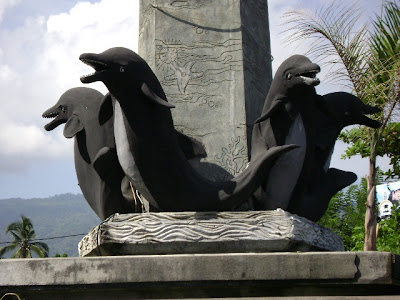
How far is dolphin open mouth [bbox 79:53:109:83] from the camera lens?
17.4ft

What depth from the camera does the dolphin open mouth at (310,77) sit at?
18.3 ft

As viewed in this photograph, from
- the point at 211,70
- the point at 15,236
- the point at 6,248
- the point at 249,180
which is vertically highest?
the point at 211,70

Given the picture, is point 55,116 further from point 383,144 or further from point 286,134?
point 383,144

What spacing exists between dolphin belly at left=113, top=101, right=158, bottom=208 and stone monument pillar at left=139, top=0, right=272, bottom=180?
77 centimetres

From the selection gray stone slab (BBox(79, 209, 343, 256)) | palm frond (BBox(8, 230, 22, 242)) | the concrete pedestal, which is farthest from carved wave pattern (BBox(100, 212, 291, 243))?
palm frond (BBox(8, 230, 22, 242))

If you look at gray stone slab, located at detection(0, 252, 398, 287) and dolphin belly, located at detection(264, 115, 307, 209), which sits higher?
dolphin belly, located at detection(264, 115, 307, 209)

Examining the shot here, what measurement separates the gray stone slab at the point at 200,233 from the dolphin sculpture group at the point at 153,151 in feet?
0.72

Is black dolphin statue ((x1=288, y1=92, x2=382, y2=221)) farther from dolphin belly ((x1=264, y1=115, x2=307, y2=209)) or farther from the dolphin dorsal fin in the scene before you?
the dolphin dorsal fin

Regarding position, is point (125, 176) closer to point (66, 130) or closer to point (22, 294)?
point (66, 130)

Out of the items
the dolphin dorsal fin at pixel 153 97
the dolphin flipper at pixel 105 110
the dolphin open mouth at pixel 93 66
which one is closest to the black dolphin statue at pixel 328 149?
the dolphin dorsal fin at pixel 153 97

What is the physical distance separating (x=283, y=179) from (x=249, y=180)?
39 cm

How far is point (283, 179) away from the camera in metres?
5.83

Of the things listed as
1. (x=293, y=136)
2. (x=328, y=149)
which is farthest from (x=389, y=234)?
(x=293, y=136)

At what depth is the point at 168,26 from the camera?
21.6 ft
